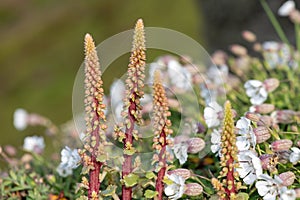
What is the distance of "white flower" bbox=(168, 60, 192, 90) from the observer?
2072mm

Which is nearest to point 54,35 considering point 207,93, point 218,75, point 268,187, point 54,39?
point 54,39

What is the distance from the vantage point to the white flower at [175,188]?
51.4 inches

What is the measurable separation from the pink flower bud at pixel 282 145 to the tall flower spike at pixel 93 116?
0.40m

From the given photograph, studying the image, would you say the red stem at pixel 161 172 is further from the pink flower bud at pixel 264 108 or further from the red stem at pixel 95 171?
the pink flower bud at pixel 264 108

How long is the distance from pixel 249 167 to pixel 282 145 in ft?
0.36

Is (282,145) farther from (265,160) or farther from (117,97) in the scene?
(117,97)

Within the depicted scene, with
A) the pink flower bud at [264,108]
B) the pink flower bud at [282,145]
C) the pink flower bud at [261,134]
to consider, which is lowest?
the pink flower bud at [282,145]

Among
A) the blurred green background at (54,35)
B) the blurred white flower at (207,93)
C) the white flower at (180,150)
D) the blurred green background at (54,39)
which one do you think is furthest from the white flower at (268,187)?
the blurred green background at (54,35)

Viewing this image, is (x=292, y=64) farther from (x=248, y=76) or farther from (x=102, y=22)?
(x=102, y=22)

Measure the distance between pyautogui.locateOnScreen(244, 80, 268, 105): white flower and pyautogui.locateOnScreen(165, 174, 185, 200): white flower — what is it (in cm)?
51

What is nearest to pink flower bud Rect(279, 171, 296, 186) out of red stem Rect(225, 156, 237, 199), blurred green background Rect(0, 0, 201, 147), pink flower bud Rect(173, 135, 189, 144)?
red stem Rect(225, 156, 237, 199)

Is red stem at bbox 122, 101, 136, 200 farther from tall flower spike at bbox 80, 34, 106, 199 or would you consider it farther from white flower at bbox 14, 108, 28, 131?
white flower at bbox 14, 108, 28, 131

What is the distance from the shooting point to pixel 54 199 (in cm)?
155

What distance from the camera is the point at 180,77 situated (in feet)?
6.88
